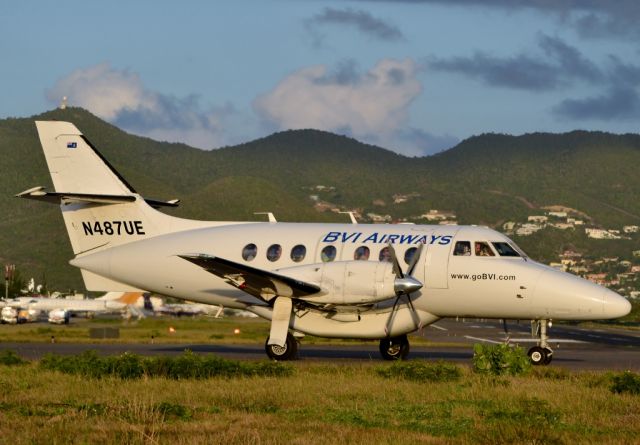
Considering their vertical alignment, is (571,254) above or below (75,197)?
above

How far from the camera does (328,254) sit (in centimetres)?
2789

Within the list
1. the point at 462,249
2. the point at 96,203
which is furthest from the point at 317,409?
the point at 96,203

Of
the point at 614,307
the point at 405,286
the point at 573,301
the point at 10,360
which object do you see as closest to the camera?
the point at 10,360

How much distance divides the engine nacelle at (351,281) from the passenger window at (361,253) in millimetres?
1004

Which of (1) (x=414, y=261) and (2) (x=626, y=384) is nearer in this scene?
(2) (x=626, y=384)

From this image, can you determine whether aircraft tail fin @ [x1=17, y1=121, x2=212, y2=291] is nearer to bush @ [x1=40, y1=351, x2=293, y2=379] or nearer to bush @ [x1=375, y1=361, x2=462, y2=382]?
bush @ [x1=40, y1=351, x2=293, y2=379]

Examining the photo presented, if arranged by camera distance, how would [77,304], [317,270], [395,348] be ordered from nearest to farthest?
[317,270]
[395,348]
[77,304]

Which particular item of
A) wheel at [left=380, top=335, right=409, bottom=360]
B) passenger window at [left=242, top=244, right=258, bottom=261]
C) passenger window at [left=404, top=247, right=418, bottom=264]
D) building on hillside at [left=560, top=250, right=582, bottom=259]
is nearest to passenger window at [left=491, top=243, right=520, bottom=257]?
passenger window at [left=404, top=247, right=418, bottom=264]

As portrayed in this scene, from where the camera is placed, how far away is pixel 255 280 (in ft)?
86.8

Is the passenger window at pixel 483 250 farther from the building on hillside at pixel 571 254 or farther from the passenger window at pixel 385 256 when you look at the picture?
the building on hillside at pixel 571 254

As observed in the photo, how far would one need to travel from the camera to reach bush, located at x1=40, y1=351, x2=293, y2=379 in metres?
21.7

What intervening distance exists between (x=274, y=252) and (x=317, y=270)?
7.79 feet

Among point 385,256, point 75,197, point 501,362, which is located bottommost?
A: point 501,362

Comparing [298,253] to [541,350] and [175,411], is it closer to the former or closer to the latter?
[541,350]
